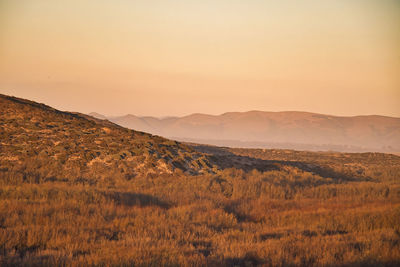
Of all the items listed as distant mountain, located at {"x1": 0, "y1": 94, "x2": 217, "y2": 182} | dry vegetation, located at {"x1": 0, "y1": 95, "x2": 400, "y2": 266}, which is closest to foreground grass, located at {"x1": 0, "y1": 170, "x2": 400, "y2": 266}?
dry vegetation, located at {"x1": 0, "y1": 95, "x2": 400, "y2": 266}

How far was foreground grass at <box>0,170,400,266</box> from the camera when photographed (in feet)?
19.6

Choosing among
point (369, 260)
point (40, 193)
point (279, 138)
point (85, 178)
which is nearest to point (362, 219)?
point (369, 260)

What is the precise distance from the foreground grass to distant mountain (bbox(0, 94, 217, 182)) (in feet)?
12.6

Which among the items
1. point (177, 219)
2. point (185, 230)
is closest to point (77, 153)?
point (177, 219)

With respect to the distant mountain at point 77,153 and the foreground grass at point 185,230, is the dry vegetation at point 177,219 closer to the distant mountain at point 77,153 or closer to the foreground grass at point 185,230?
the foreground grass at point 185,230

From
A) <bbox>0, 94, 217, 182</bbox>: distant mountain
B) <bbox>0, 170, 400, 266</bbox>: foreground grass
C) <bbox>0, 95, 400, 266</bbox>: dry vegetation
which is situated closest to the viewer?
<bbox>0, 170, 400, 266</bbox>: foreground grass

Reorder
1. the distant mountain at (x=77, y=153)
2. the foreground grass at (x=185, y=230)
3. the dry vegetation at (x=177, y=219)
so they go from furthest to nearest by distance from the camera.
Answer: the distant mountain at (x=77, y=153) → the dry vegetation at (x=177, y=219) → the foreground grass at (x=185, y=230)

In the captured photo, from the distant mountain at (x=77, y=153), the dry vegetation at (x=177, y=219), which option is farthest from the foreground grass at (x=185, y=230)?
the distant mountain at (x=77, y=153)

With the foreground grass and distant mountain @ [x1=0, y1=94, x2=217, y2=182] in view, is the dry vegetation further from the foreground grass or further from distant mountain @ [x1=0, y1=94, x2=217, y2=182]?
distant mountain @ [x1=0, y1=94, x2=217, y2=182]

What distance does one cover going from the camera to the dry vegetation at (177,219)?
6090 mm

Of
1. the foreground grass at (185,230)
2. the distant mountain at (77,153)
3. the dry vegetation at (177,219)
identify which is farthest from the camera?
the distant mountain at (77,153)

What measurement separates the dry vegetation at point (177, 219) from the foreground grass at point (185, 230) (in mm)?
25

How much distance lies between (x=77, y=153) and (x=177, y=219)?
11.7 metres

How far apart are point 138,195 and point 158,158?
Result: 24.6ft
